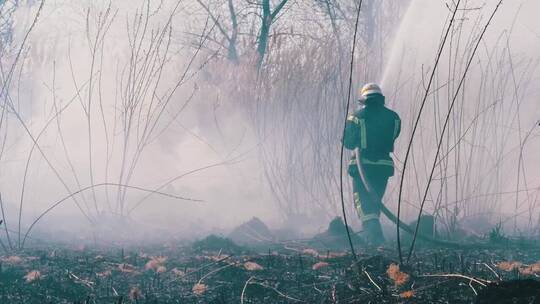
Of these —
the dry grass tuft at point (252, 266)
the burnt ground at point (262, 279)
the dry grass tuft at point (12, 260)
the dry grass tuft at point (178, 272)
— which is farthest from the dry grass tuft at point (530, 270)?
the dry grass tuft at point (12, 260)

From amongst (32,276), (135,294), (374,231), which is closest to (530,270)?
(135,294)

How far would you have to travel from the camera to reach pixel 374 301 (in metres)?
3.47

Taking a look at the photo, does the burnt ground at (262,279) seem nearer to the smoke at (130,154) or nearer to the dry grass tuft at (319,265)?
the dry grass tuft at (319,265)

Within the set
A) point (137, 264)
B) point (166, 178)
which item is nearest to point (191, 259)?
point (137, 264)

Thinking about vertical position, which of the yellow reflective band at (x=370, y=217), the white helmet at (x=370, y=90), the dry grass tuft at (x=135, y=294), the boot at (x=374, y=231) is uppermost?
the white helmet at (x=370, y=90)

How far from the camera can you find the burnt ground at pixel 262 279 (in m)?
3.56

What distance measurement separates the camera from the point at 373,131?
7004 millimetres

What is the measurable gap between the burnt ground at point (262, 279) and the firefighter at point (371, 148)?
1682 millimetres

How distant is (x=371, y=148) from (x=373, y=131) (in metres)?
Answer: 0.19

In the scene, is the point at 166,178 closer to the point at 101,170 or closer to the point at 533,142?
the point at 101,170

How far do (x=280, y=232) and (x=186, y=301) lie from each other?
15.9ft

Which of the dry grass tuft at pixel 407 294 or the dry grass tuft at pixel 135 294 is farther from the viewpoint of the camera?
the dry grass tuft at pixel 135 294

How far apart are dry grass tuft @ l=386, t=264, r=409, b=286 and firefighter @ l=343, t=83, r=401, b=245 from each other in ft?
9.88

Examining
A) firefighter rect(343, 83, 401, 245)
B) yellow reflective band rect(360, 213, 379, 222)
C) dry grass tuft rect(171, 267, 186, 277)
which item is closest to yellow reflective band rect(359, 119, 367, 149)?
firefighter rect(343, 83, 401, 245)
